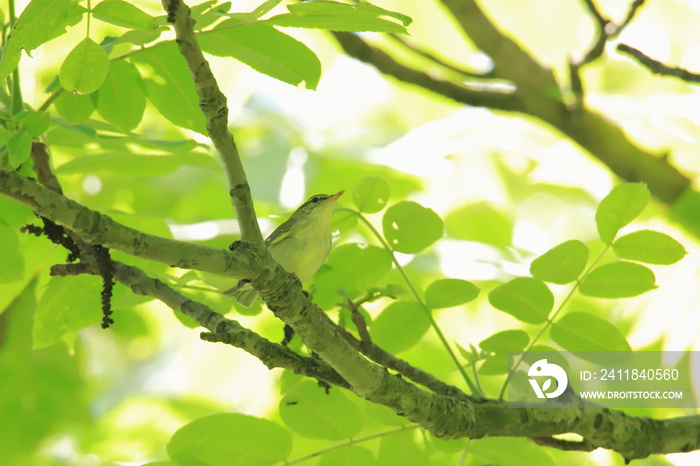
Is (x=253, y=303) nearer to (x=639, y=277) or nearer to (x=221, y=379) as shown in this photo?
(x=639, y=277)

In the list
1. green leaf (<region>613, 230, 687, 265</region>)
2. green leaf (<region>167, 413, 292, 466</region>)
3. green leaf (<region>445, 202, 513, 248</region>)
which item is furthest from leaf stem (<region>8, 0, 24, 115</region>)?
green leaf (<region>445, 202, 513, 248</region>)

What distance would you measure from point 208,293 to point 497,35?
2.49 metres

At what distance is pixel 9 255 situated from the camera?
7.22ft

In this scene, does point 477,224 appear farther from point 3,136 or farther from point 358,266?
point 3,136

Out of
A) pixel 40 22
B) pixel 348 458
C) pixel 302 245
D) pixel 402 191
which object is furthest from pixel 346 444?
pixel 402 191

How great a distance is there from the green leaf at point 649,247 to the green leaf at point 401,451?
965 mm

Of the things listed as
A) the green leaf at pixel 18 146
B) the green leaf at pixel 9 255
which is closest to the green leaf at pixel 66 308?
the green leaf at pixel 9 255

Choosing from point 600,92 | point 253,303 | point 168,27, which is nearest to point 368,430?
point 253,303

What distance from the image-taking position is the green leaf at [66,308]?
7.55 feet

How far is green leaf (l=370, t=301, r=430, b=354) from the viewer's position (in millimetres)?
2536

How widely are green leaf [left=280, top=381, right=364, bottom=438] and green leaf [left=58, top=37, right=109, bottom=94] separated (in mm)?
1173

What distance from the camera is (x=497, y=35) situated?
4.12 metres

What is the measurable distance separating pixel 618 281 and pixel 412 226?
2.42 ft

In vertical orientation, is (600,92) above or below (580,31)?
below
